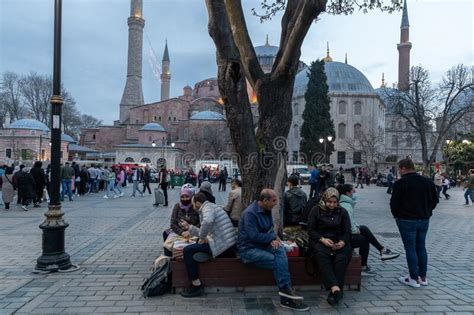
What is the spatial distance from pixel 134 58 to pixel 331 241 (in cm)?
6654

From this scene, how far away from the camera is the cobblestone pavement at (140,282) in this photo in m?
4.60

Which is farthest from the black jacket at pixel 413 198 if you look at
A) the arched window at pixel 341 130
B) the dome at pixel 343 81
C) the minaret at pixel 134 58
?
the minaret at pixel 134 58

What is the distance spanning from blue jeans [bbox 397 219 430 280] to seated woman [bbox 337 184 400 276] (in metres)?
0.35

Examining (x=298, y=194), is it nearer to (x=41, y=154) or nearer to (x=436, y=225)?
(x=436, y=225)

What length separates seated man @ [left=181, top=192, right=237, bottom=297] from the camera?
4.98 meters

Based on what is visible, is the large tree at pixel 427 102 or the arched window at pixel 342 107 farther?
the arched window at pixel 342 107

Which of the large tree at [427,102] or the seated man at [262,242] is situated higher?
the large tree at [427,102]

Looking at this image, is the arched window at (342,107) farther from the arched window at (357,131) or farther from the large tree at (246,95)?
the large tree at (246,95)

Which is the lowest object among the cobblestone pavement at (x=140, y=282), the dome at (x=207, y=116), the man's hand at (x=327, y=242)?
the cobblestone pavement at (x=140, y=282)

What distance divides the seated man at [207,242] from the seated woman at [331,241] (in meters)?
1.13

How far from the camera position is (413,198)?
18.3 feet

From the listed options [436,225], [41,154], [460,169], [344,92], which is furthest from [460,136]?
[41,154]

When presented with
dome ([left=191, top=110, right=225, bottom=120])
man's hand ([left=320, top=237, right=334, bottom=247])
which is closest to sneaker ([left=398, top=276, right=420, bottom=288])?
man's hand ([left=320, top=237, right=334, bottom=247])

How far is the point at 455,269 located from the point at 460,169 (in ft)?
139
